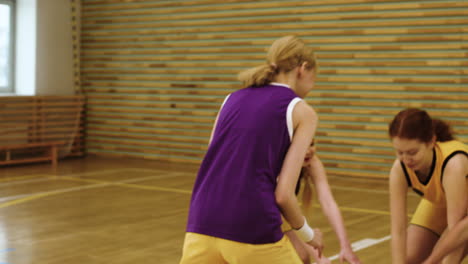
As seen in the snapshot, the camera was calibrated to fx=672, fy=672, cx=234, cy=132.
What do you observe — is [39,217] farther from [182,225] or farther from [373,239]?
[373,239]

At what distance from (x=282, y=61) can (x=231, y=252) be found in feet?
2.00

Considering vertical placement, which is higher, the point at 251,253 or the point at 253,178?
the point at 253,178

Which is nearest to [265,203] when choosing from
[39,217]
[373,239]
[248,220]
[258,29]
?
[248,220]

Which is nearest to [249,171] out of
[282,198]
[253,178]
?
[253,178]

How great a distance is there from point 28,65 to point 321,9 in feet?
15.8

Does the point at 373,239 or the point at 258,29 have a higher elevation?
the point at 258,29

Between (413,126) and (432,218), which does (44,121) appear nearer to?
(432,218)

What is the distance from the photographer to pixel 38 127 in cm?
1048

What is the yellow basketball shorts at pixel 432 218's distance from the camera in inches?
132

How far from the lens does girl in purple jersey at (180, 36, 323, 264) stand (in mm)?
2012

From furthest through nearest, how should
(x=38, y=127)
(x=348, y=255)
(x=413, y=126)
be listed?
(x=38, y=127) → (x=348, y=255) → (x=413, y=126)

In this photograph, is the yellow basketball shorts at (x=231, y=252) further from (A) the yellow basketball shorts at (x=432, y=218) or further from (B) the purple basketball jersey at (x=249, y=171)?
(A) the yellow basketball shorts at (x=432, y=218)

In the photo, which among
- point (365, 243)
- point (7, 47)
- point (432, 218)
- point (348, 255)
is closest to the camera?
point (348, 255)

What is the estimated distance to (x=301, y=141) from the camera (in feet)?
6.64
